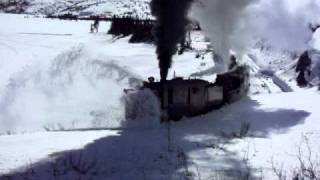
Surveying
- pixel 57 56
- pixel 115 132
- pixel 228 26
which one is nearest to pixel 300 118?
pixel 115 132

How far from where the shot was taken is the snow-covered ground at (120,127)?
12.5 meters

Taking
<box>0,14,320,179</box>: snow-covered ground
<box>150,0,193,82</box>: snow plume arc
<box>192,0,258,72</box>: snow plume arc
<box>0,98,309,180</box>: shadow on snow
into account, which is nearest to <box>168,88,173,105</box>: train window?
<box>0,14,320,179</box>: snow-covered ground

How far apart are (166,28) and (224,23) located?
15345 millimetres

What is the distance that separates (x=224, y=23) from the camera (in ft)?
132

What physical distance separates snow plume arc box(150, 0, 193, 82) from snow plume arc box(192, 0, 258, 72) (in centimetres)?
1184

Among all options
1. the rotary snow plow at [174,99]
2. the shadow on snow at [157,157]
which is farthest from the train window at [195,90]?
the shadow on snow at [157,157]

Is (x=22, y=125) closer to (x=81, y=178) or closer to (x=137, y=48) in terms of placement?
(x=81, y=178)

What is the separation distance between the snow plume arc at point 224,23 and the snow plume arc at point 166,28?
38.9ft

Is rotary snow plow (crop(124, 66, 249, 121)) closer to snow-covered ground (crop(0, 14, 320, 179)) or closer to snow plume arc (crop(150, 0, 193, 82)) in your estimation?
snow-covered ground (crop(0, 14, 320, 179))

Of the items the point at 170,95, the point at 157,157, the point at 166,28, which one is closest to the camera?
the point at 157,157

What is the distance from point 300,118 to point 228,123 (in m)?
3.01

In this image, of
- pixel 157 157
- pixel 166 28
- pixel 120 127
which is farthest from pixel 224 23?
pixel 157 157

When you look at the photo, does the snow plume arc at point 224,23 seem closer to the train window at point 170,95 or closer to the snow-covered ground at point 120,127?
the snow-covered ground at point 120,127

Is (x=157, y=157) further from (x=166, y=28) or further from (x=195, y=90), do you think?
(x=166, y=28)
